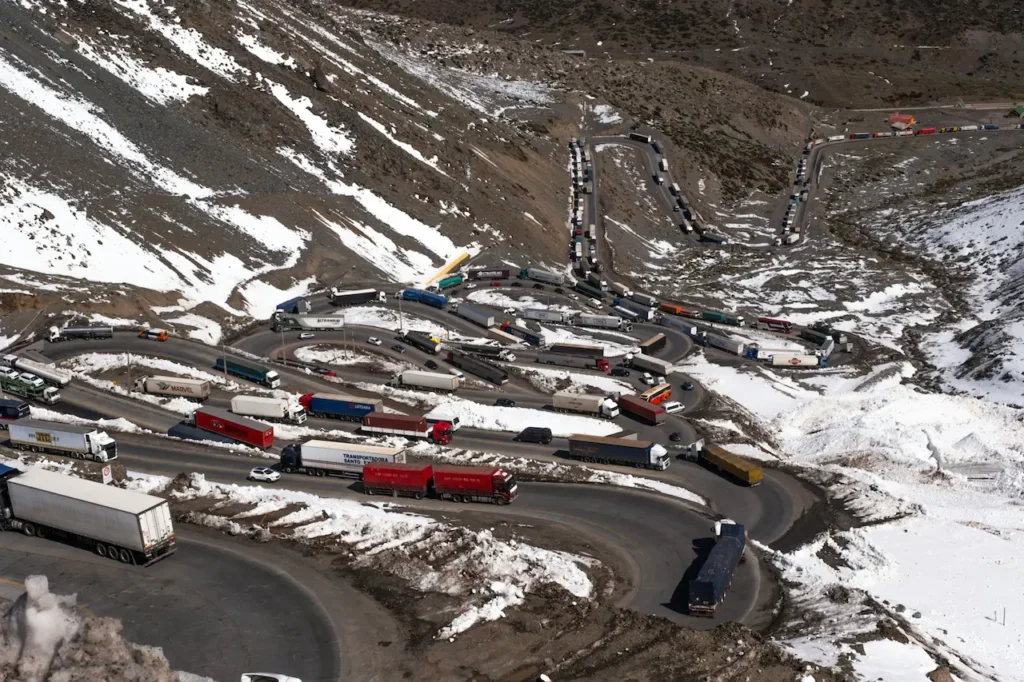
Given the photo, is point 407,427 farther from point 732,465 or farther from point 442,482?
point 732,465

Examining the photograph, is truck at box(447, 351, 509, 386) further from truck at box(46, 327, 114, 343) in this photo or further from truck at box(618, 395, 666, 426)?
truck at box(46, 327, 114, 343)

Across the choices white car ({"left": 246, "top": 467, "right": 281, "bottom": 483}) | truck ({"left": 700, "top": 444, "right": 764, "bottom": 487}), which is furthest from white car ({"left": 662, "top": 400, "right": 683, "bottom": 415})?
white car ({"left": 246, "top": 467, "right": 281, "bottom": 483})

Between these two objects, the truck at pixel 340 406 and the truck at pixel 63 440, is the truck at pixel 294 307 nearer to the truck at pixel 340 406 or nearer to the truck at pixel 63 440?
the truck at pixel 340 406

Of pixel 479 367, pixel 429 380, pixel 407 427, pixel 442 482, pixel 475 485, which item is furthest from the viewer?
pixel 479 367

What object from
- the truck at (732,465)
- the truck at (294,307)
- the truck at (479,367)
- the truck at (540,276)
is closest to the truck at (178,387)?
the truck at (479,367)

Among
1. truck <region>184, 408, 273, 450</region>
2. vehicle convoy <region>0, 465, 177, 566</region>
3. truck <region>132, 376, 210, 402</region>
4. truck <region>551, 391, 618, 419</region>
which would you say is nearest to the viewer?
vehicle convoy <region>0, 465, 177, 566</region>

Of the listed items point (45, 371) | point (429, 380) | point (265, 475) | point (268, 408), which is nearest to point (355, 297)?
point (429, 380)
